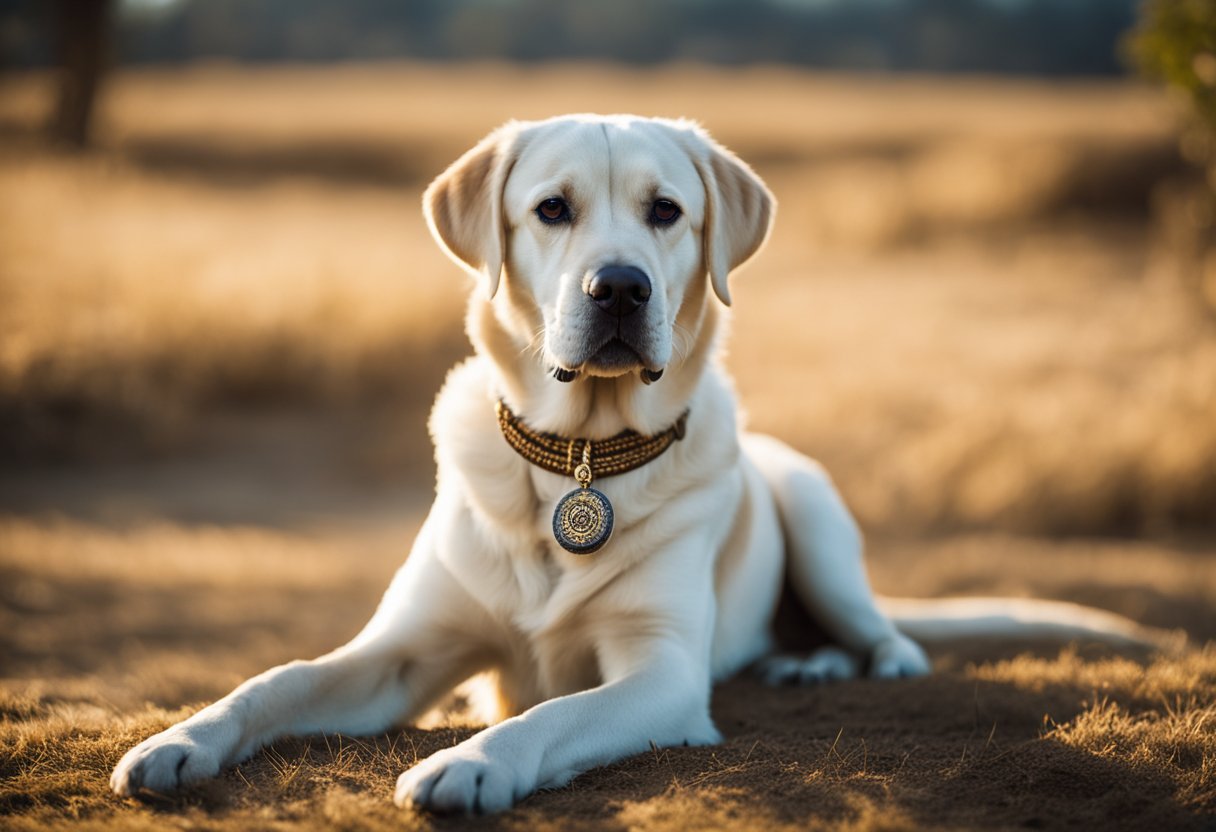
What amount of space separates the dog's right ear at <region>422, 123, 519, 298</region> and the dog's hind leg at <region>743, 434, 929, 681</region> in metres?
1.39

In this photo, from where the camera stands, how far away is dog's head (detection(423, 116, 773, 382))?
9.20 ft

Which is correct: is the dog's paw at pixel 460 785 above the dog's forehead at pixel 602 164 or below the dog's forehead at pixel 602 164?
below

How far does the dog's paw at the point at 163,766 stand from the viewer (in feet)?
7.48

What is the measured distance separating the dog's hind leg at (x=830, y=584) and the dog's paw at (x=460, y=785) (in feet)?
5.28

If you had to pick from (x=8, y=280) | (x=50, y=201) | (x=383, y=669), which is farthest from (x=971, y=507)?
(x=50, y=201)

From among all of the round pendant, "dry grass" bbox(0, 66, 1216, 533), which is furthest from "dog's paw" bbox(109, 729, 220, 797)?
"dry grass" bbox(0, 66, 1216, 533)

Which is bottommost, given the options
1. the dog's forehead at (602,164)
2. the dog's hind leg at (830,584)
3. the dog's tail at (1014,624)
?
the dog's tail at (1014,624)

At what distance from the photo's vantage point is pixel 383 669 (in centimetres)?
295

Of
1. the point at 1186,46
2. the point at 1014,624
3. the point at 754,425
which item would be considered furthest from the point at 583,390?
the point at 1186,46

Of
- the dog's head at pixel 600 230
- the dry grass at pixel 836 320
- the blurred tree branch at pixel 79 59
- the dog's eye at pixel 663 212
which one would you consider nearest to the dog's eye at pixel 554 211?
the dog's head at pixel 600 230

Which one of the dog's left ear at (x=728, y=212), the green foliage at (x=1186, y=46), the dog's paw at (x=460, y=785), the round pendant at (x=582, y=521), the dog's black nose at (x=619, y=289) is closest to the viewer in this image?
the dog's paw at (x=460, y=785)

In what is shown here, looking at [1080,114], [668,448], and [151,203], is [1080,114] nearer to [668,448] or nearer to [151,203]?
[151,203]

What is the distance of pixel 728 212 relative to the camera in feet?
10.7

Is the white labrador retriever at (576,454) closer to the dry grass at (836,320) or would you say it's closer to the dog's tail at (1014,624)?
the dog's tail at (1014,624)
